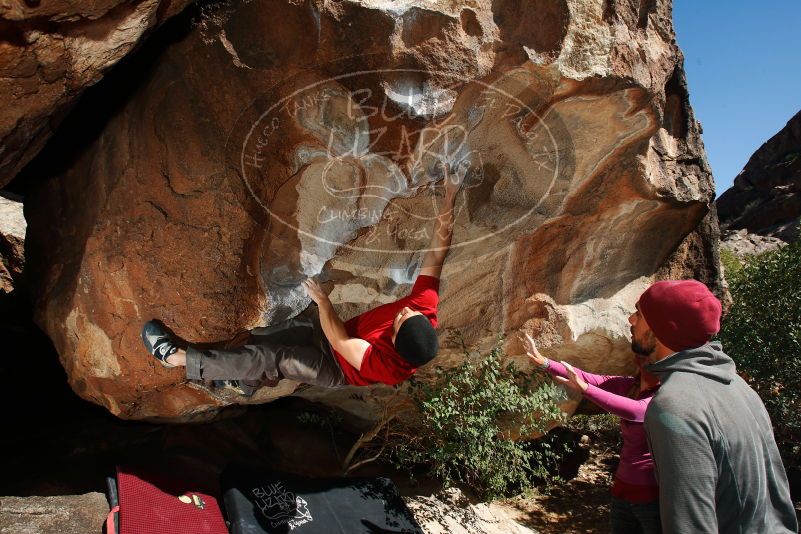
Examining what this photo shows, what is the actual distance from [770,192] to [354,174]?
14.4m

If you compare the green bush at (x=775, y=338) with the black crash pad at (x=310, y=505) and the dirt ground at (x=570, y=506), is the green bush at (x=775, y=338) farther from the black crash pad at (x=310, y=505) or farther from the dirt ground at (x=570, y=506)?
the black crash pad at (x=310, y=505)

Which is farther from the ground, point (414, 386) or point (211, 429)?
point (414, 386)

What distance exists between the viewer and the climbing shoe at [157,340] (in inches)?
138

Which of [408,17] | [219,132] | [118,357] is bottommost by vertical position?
[118,357]

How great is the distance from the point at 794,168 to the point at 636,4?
13.5m

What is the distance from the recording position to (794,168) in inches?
560

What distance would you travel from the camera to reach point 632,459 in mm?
2971

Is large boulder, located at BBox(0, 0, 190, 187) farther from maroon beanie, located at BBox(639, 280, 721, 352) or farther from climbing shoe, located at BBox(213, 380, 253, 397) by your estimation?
maroon beanie, located at BBox(639, 280, 721, 352)

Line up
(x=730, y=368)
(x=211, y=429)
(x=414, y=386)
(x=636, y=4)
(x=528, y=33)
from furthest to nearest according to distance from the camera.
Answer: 1. (x=211, y=429)
2. (x=414, y=386)
3. (x=636, y=4)
4. (x=528, y=33)
5. (x=730, y=368)

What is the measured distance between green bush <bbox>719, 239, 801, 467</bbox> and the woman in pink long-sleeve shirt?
3881 millimetres

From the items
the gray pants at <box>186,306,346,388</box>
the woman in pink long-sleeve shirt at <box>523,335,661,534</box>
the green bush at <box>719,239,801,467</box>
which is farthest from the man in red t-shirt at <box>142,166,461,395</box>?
the green bush at <box>719,239,801,467</box>

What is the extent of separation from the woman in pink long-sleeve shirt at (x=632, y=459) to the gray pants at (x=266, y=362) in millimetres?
1320

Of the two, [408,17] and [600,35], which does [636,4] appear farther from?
[408,17]

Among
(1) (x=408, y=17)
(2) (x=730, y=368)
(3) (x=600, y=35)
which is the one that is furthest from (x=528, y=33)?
(2) (x=730, y=368)
